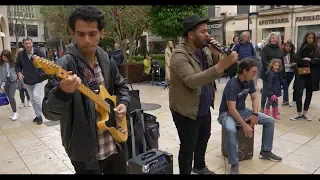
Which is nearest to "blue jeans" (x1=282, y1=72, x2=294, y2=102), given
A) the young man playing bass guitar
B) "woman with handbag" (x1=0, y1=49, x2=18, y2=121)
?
the young man playing bass guitar

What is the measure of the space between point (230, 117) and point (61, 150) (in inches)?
96.2

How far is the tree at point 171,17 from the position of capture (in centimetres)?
868

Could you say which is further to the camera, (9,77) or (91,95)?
(9,77)

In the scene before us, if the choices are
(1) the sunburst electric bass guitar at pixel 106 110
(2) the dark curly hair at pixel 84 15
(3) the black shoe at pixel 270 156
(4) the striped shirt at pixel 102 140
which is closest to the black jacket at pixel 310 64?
(3) the black shoe at pixel 270 156

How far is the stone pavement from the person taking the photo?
3330 mm

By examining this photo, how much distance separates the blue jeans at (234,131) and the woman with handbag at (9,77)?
4.73 metres

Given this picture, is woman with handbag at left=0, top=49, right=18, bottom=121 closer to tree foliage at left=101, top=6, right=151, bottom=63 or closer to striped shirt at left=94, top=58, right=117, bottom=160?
tree foliage at left=101, top=6, right=151, bottom=63

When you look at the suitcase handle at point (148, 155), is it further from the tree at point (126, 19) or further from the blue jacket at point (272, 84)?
the tree at point (126, 19)

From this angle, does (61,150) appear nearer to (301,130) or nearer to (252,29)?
(301,130)

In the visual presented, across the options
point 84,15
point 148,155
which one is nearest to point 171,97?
point 148,155

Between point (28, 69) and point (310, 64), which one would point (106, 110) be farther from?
point (310, 64)

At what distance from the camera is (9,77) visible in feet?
19.6

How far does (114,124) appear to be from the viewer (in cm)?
198

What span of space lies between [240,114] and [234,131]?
36 centimetres
